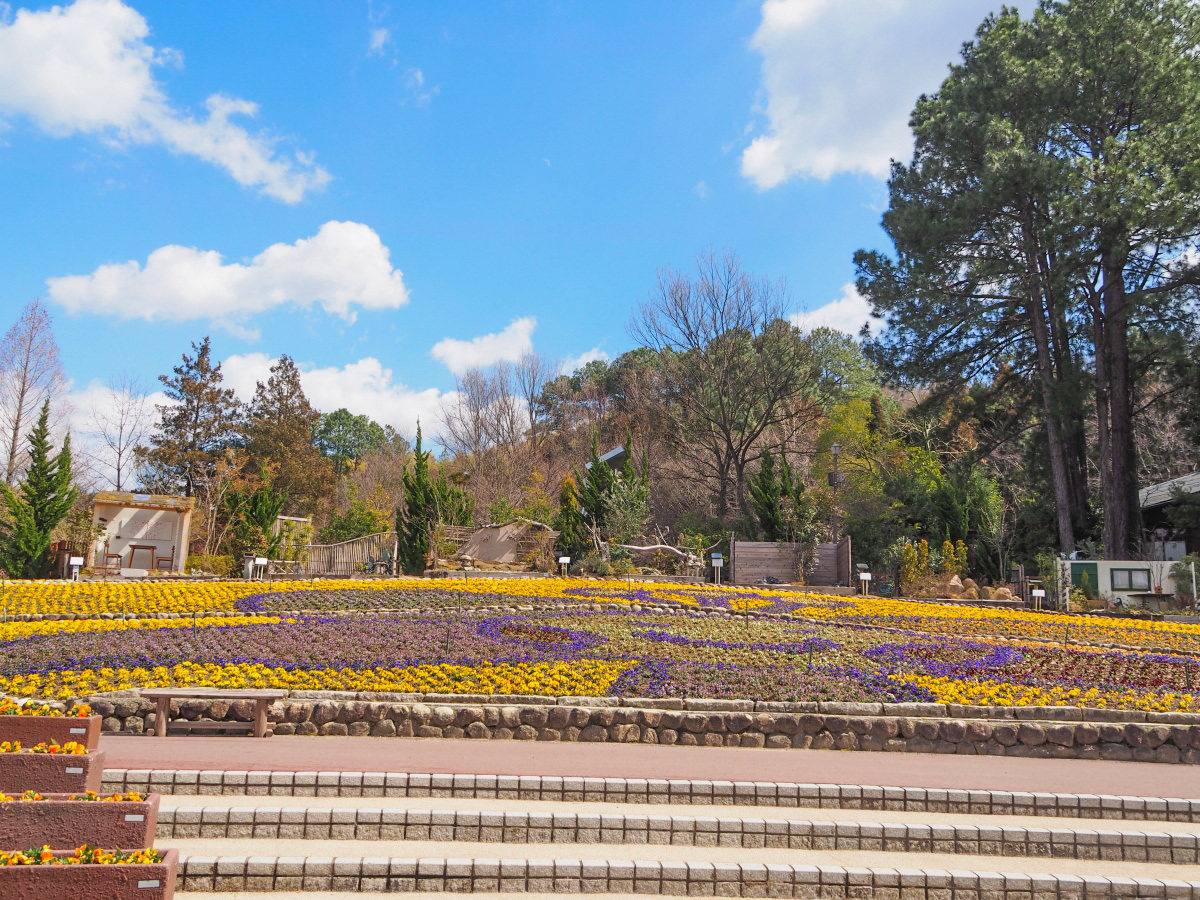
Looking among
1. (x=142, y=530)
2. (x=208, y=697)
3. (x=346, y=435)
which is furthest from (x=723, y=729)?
(x=346, y=435)

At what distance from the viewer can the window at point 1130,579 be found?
21.7 metres

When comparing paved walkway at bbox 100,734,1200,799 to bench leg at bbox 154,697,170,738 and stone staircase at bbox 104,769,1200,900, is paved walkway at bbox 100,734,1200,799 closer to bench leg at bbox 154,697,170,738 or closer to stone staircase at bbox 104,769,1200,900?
bench leg at bbox 154,697,170,738

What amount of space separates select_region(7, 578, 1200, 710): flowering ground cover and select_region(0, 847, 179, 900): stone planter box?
5.81m

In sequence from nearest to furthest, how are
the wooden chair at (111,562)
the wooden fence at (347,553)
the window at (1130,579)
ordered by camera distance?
the window at (1130,579) < the wooden chair at (111,562) < the wooden fence at (347,553)

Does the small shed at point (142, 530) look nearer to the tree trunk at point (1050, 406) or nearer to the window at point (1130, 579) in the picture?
the window at point (1130, 579)

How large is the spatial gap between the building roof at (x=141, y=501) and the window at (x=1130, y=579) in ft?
84.2

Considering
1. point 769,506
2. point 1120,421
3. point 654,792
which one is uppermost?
point 1120,421

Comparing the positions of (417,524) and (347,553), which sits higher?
(417,524)

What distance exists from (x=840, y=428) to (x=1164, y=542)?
13.2 meters

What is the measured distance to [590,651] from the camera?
11398 mm

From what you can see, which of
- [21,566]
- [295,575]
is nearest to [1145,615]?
[295,575]

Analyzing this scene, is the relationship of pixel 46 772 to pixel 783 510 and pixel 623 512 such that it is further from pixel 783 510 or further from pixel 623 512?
pixel 783 510

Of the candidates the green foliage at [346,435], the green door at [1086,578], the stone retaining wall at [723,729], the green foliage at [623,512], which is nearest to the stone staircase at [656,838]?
the stone retaining wall at [723,729]

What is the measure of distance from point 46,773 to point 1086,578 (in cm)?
2333
